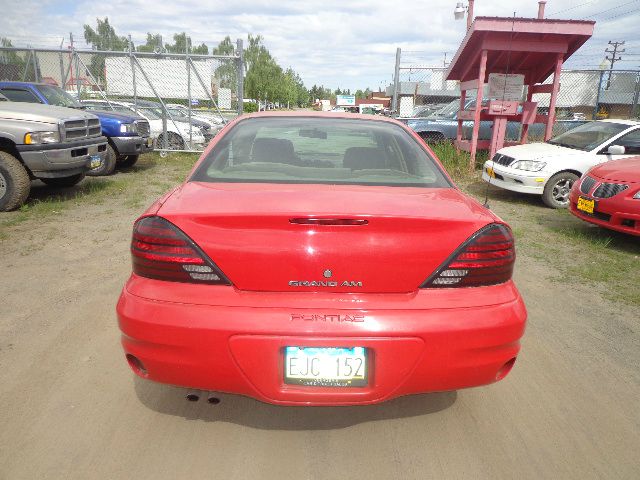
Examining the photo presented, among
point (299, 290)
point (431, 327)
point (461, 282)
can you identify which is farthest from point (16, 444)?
point (461, 282)

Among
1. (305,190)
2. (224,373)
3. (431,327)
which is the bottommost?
(224,373)

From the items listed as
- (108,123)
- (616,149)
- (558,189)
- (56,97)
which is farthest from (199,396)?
(56,97)

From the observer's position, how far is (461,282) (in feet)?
6.93

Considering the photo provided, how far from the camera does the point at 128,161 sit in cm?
1173

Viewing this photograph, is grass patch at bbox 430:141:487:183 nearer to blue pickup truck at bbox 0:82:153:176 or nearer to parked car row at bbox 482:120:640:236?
parked car row at bbox 482:120:640:236

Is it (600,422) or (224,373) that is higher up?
(224,373)

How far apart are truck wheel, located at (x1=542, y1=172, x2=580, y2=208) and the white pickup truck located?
7559mm

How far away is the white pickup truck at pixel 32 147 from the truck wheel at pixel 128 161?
13.1 feet

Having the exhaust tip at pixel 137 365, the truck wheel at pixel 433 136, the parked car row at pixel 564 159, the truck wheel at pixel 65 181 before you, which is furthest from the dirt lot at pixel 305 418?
the truck wheel at pixel 433 136

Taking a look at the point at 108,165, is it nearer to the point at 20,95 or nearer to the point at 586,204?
the point at 20,95

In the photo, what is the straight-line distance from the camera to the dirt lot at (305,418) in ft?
7.31

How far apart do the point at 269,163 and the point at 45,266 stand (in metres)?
3.16

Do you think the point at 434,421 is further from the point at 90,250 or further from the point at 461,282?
the point at 90,250

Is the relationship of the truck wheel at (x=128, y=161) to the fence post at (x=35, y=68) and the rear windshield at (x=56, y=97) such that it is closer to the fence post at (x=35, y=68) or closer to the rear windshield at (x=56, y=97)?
the rear windshield at (x=56, y=97)
